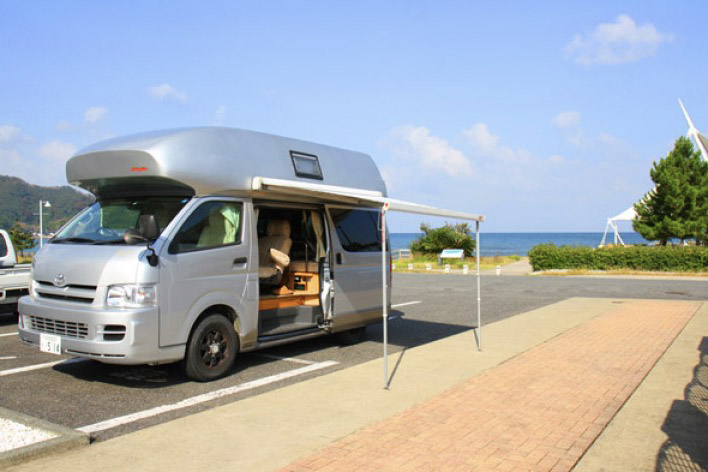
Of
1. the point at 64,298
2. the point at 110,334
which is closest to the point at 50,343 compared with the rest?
the point at 64,298

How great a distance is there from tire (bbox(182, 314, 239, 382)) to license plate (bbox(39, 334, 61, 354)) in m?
1.29

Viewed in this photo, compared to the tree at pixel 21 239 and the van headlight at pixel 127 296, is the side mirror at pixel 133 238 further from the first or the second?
the tree at pixel 21 239

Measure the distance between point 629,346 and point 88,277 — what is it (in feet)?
25.9

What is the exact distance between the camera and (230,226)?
7180 millimetres

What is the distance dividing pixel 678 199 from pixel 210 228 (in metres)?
36.9

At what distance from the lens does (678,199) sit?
36750 mm

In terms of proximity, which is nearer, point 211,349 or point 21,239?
point 211,349

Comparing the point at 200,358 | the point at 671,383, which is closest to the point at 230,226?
the point at 200,358

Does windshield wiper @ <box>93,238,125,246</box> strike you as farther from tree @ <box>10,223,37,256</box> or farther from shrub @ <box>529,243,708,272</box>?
tree @ <box>10,223,37,256</box>

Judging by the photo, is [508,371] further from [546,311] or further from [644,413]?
[546,311]

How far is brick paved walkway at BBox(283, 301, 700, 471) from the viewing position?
4.48m

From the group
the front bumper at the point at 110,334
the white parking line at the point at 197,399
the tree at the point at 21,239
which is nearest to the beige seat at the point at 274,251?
the white parking line at the point at 197,399

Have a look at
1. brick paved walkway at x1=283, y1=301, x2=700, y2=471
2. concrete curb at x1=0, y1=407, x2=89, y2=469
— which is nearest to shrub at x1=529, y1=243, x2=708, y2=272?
brick paved walkway at x1=283, y1=301, x2=700, y2=471

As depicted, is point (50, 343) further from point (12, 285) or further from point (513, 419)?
point (12, 285)
